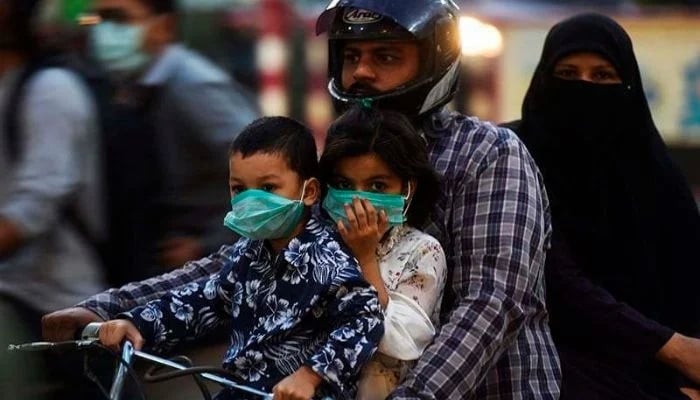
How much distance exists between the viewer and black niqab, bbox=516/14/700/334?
362 cm

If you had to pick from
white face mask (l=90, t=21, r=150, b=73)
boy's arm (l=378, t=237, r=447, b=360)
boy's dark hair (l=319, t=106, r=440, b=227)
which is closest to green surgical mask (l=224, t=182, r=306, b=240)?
boy's dark hair (l=319, t=106, r=440, b=227)

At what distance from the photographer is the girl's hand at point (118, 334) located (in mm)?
2971

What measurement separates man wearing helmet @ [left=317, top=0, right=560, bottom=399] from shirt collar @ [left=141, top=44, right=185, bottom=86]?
1.70 meters

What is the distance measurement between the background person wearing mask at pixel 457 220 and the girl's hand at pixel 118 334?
0.14m

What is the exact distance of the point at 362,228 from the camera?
9.40 feet

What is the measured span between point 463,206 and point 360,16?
1.46 ft

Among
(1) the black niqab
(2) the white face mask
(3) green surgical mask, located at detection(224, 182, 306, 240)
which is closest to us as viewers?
(3) green surgical mask, located at detection(224, 182, 306, 240)

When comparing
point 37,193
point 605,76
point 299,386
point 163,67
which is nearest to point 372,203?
point 299,386

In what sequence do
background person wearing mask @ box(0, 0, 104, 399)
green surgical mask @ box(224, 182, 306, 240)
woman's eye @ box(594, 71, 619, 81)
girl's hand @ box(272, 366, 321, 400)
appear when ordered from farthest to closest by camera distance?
1. background person wearing mask @ box(0, 0, 104, 399)
2. woman's eye @ box(594, 71, 619, 81)
3. green surgical mask @ box(224, 182, 306, 240)
4. girl's hand @ box(272, 366, 321, 400)

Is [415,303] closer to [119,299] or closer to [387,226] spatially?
[387,226]

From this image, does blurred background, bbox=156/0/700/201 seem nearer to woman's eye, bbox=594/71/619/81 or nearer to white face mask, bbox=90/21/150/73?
white face mask, bbox=90/21/150/73

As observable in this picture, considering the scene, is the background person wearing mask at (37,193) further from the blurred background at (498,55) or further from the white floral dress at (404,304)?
the blurred background at (498,55)

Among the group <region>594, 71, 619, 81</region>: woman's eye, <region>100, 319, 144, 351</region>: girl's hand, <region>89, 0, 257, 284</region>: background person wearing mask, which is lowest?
<region>89, 0, 257, 284</region>: background person wearing mask

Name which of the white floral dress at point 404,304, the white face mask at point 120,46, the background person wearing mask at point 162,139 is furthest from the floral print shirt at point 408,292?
the white face mask at point 120,46
